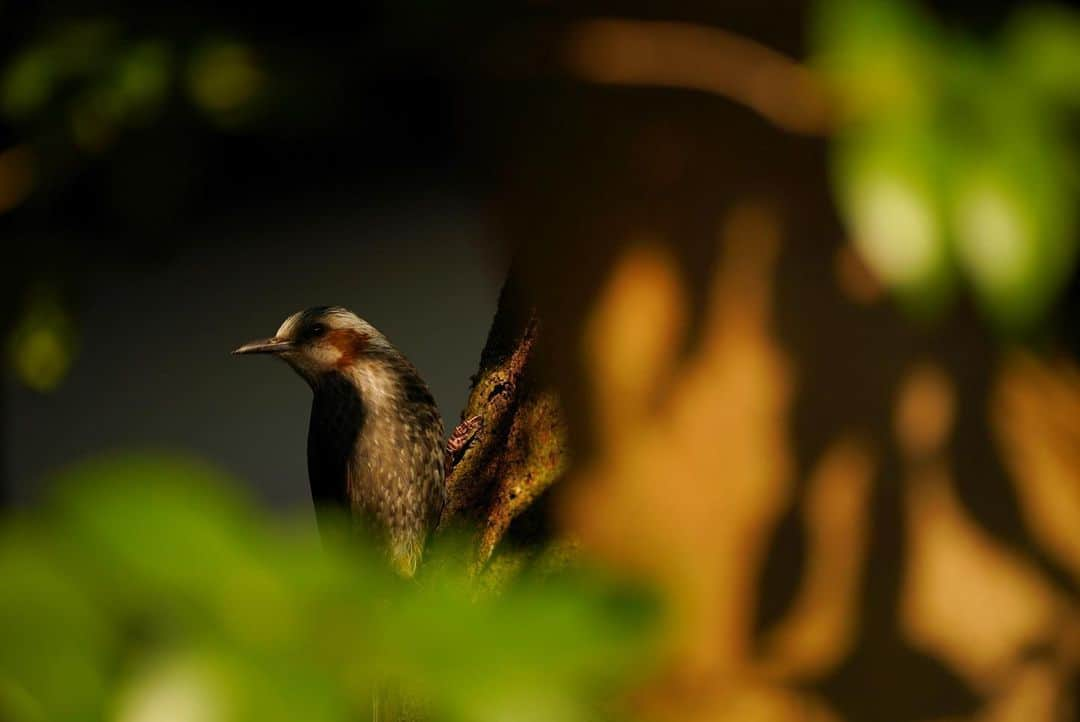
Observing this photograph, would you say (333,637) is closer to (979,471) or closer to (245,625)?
(245,625)

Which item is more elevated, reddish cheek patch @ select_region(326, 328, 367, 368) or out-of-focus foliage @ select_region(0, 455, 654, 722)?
reddish cheek patch @ select_region(326, 328, 367, 368)

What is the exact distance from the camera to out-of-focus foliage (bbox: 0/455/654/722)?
8.7 inches

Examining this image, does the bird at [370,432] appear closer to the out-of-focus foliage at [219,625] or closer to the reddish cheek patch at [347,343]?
the reddish cheek patch at [347,343]

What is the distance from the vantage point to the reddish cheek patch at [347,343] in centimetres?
196

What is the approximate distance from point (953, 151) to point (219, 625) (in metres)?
0.17

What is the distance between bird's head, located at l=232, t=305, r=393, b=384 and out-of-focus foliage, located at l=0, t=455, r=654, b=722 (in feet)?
5.72

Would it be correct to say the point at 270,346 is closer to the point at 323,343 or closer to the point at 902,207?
the point at 323,343

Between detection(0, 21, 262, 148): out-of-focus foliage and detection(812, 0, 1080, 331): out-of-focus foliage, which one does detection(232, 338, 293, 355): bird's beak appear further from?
detection(812, 0, 1080, 331): out-of-focus foliage

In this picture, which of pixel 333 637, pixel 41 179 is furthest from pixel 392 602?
pixel 41 179

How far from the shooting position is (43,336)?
1.65 feet

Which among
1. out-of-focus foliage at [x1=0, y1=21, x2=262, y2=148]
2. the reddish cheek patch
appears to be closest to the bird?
the reddish cheek patch

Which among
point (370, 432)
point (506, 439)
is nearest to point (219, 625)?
point (506, 439)

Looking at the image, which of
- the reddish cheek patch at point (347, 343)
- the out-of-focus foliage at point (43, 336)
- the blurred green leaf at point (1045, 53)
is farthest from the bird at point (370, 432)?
the blurred green leaf at point (1045, 53)

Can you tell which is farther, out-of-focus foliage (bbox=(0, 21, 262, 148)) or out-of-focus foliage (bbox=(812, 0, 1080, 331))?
out-of-focus foliage (bbox=(0, 21, 262, 148))
